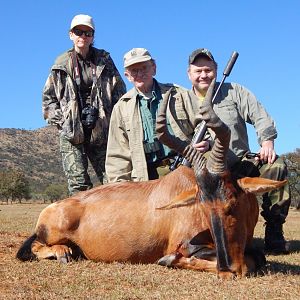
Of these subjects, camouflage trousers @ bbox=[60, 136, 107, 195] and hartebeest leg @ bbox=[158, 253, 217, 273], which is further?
camouflage trousers @ bbox=[60, 136, 107, 195]

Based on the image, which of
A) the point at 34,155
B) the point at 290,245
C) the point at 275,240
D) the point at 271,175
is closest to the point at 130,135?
the point at 271,175

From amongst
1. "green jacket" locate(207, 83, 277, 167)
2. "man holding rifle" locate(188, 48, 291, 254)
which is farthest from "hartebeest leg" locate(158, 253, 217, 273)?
"green jacket" locate(207, 83, 277, 167)

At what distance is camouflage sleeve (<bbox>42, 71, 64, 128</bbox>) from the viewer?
32.5 ft

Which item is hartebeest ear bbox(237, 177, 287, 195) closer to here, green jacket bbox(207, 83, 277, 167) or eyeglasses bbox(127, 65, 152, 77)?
green jacket bbox(207, 83, 277, 167)

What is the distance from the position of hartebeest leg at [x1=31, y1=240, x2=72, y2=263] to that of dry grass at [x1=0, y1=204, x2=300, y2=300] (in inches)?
5.2

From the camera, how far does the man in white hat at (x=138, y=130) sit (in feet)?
28.1

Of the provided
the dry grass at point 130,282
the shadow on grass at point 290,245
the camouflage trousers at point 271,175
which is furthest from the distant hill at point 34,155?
the dry grass at point 130,282

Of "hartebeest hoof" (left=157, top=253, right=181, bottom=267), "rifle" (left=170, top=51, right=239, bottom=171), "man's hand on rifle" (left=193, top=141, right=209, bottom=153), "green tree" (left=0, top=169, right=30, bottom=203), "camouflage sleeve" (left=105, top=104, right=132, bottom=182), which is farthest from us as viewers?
"green tree" (left=0, top=169, right=30, bottom=203)

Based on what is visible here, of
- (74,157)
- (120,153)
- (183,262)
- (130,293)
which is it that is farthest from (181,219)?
(74,157)

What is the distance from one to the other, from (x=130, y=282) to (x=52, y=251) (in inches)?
70.9

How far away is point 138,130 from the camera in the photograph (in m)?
8.59

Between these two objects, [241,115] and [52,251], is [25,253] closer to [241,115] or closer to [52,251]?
[52,251]

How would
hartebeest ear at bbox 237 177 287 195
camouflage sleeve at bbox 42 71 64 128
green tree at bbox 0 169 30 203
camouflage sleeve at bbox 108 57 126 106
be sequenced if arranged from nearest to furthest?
hartebeest ear at bbox 237 177 287 195, camouflage sleeve at bbox 42 71 64 128, camouflage sleeve at bbox 108 57 126 106, green tree at bbox 0 169 30 203

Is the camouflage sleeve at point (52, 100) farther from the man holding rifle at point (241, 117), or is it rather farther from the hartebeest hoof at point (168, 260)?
the hartebeest hoof at point (168, 260)
